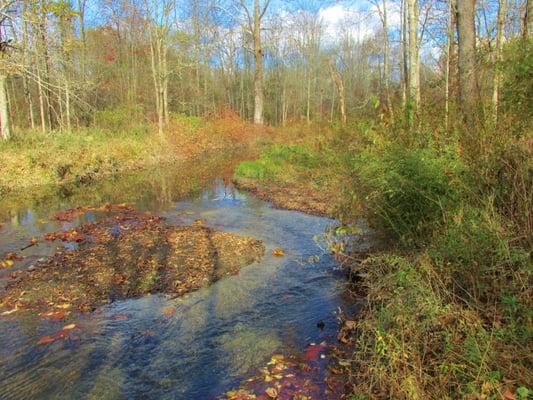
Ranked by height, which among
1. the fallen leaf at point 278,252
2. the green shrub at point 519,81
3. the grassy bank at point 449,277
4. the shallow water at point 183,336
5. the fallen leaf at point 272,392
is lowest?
the fallen leaf at point 272,392

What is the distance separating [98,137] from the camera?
21.7 meters

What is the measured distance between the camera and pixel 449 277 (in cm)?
423

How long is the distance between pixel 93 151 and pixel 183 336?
15.6 m

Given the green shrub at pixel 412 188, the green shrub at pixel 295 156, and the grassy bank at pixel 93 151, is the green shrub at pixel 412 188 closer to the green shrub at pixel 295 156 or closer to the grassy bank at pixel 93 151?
the green shrub at pixel 295 156

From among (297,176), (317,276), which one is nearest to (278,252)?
(317,276)

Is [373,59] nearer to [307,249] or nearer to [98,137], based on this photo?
[98,137]

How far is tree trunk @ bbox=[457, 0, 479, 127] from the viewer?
25.8 ft

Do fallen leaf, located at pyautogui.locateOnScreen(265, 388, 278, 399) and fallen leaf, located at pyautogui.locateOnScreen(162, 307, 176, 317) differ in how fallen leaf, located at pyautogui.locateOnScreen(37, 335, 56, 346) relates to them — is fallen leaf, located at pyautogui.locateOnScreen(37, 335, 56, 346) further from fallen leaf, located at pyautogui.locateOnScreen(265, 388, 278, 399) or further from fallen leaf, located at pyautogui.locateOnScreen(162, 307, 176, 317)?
fallen leaf, located at pyautogui.locateOnScreen(265, 388, 278, 399)

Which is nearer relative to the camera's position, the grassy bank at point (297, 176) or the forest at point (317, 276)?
the forest at point (317, 276)

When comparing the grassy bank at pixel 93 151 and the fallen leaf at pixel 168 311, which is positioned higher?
the grassy bank at pixel 93 151

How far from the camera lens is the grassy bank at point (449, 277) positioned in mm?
3447

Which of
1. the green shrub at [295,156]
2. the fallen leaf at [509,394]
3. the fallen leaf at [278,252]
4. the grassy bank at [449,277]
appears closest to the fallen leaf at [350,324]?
the grassy bank at [449,277]

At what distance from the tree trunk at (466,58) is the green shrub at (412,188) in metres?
2.06

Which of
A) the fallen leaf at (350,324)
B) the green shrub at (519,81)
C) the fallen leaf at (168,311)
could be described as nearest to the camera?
the fallen leaf at (350,324)
